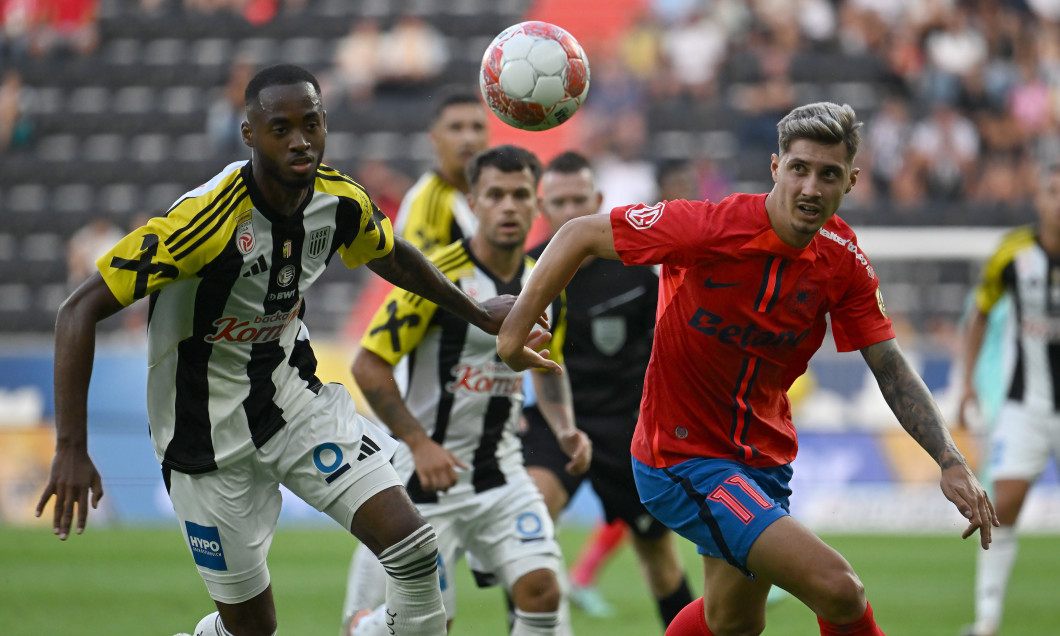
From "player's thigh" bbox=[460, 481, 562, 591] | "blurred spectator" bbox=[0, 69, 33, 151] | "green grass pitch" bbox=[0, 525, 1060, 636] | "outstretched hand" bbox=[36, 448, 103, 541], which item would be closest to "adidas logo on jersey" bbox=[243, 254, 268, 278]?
"outstretched hand" bbox=[36, 448, 103, 541]

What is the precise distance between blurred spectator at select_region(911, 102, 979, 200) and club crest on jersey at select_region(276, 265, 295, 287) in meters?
14.2

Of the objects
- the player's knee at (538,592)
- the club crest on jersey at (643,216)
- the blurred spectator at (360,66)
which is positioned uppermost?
the blurred spectator at (360,66)

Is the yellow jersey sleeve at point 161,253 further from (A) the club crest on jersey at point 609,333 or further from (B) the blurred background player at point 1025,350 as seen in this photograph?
(B) the blurred background player at point 1025,350

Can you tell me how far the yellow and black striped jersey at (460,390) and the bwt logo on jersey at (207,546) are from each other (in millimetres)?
1094

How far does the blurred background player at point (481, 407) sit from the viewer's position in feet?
17.9

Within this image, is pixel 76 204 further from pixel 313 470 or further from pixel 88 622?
pixel 313 470

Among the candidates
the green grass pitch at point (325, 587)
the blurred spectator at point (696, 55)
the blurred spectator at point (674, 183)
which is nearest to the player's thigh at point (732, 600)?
the green grass pitch at point (325, 587)

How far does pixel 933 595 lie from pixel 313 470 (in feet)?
19.5

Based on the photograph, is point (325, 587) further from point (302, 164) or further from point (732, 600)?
point (302, 164)

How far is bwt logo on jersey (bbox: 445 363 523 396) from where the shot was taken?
18.8 feet

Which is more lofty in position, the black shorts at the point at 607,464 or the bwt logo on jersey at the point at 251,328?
the bwt logo on jersey at the point at 251,328

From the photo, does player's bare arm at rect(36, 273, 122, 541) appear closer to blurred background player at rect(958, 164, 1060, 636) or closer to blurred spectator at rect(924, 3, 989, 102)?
blurred background player at rect(958, 164, 1060, 636)

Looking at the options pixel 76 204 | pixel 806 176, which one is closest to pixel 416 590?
pixel 806 176

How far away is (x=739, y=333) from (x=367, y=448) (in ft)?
4.99
